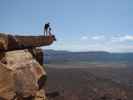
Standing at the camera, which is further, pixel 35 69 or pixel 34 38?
pixel 34 38

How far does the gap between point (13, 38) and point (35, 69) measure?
213 centimetres

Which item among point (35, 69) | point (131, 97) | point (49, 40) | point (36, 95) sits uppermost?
point (49, 40)

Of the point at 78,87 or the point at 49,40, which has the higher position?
the point at 49,40

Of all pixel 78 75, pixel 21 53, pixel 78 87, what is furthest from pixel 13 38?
pixel 78 75

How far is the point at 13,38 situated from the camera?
19.3 metres

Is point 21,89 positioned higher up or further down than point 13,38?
further down

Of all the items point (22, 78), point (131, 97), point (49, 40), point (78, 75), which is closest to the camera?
point (22, 78)

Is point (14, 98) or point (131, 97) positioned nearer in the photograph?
point (14, 98)

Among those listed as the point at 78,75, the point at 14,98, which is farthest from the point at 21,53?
the point at 78,75

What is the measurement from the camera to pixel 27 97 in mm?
18125

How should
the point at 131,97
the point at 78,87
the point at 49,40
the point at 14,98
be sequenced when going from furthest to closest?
the point at 78,87 → the point at 131,97 → the point at 49,40 → the point at 14,98

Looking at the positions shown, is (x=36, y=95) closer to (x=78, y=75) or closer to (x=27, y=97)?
(x=27, y=97)

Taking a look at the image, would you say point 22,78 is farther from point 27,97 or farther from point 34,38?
point 34,38

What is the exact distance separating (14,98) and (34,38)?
6194 mm
